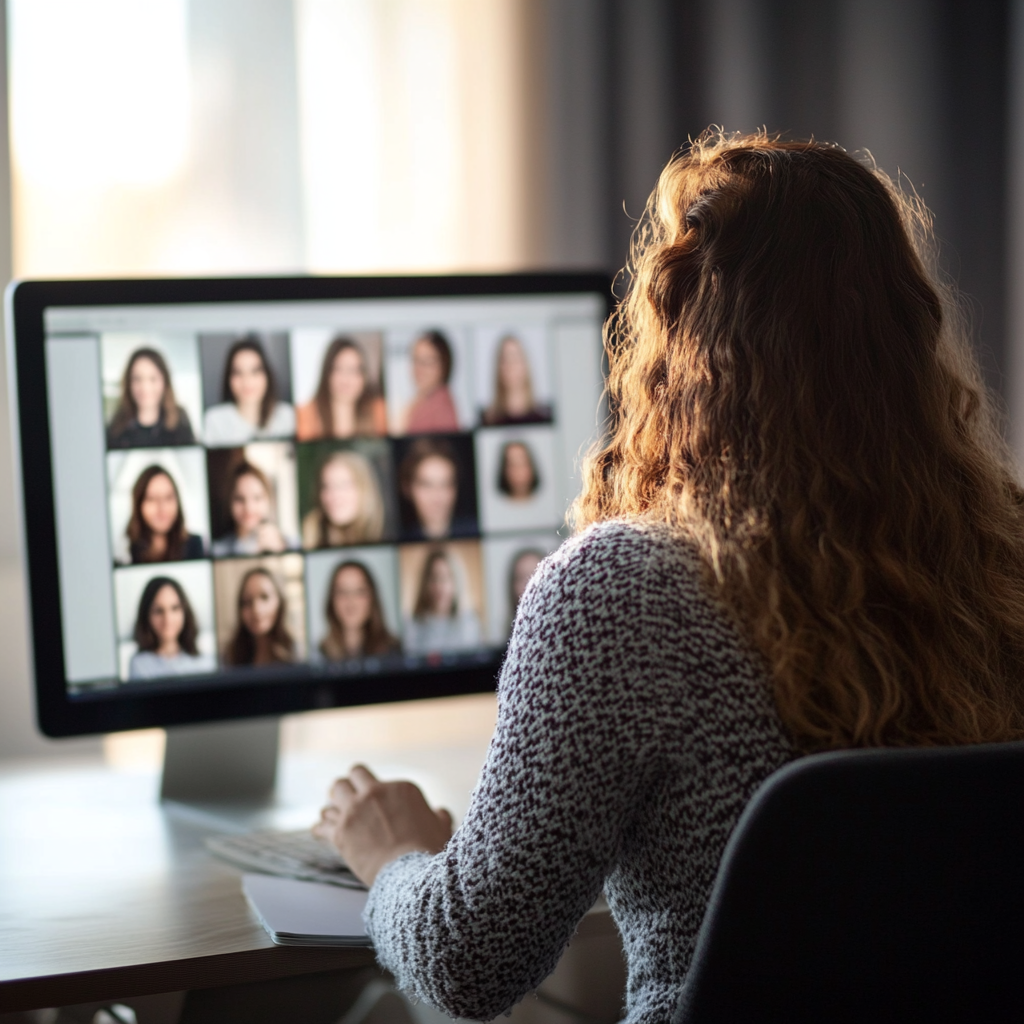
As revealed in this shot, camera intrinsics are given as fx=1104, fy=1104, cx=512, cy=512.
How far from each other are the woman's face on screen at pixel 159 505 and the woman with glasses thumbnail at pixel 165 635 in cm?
5

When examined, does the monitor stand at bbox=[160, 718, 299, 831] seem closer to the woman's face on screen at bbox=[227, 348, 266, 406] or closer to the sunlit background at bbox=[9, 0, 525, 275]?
the woman's face on screen at bbox=[227, 348, 266, 406]

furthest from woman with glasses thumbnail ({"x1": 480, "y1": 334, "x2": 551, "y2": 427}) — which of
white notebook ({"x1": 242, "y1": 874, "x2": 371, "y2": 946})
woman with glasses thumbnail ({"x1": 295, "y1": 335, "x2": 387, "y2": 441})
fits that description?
white notebook ({"x1": 242, "y1": 874, "x2": 371, "y2": 946})

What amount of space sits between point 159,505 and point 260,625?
145 millimetres

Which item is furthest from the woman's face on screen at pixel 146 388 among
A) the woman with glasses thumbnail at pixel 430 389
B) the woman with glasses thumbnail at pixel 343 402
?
the woman with glasses thumbnail at pixel 430 389

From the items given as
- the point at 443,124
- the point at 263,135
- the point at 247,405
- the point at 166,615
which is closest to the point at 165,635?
the point at 166,615

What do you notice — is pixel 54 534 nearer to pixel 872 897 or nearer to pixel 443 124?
pixel 872 897

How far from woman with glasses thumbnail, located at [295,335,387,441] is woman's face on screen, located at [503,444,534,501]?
136 millimetres

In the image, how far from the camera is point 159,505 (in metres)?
1.00

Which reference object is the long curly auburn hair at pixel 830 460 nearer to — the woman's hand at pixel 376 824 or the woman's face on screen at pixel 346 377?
the woman's hand at pixel 376 824

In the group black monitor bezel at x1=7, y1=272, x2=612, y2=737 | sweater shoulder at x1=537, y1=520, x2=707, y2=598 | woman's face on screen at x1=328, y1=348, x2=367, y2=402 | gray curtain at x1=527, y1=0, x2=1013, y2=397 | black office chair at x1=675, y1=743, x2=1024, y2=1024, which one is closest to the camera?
black office chair at x1=675, y1=743, x2=1024, y2=1024

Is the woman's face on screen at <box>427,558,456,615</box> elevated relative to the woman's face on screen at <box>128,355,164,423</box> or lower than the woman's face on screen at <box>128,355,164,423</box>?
lower

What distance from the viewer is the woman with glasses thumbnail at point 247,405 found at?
1022mm

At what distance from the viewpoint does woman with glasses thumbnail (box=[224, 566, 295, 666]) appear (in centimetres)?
103

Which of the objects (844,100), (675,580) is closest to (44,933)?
(675,580)
